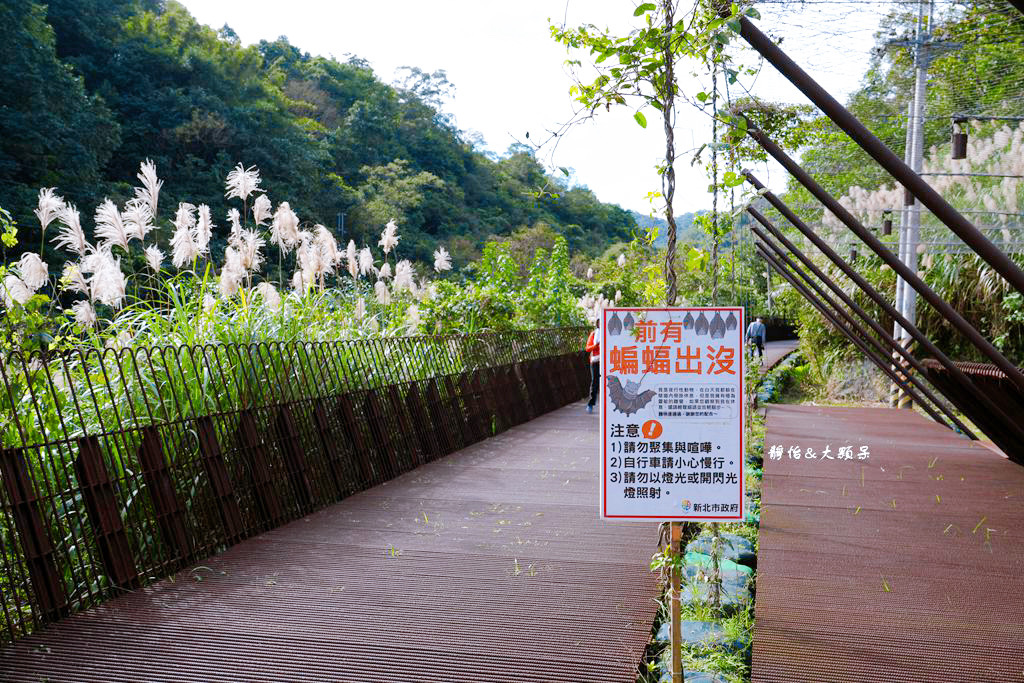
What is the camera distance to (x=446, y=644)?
11.6ft

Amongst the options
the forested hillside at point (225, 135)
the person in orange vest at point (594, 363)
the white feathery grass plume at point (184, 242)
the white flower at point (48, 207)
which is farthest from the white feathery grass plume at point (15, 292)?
the forested hillside at point (225, 135)

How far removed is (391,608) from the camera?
3969 millimetres

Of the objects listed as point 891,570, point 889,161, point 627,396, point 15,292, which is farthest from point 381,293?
point 889,161

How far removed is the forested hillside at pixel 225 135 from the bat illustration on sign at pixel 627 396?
15811mm

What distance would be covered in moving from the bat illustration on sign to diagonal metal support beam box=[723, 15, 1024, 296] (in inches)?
44.1

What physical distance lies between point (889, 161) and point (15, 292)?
4547mm

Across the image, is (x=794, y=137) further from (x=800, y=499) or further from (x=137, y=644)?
(x=137, y=644)

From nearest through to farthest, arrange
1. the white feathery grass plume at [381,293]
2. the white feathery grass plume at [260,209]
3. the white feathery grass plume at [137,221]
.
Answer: the white feathery grass plume at [137,221] → the white feathery grass plume at [260,209] → the white feathery grass plume at [381,293]

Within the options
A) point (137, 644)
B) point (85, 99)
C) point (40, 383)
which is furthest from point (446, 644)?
point (85, 99)

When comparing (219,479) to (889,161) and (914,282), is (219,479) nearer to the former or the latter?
(889,161)

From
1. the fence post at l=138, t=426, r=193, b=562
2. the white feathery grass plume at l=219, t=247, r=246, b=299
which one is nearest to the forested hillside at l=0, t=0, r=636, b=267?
the white feathery grass plume at l=219, t=247, r=246, b=299

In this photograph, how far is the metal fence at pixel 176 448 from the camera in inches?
155

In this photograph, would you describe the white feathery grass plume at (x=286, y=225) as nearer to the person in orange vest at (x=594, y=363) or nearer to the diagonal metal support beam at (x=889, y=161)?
the diagonal metal support beam at (x=889, y=161)

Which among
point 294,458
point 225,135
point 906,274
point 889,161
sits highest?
point 225,135
